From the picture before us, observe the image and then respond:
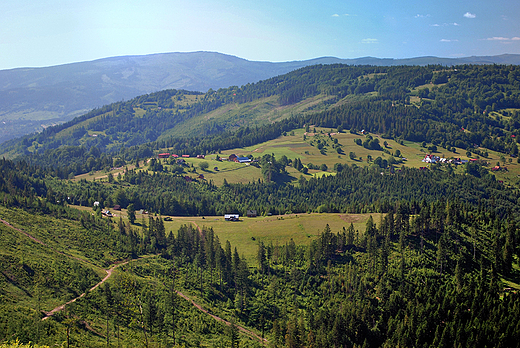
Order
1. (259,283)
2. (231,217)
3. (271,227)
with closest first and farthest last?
(259,283), (271,227), (231,217)

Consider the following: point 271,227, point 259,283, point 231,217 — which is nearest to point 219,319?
point 259,283

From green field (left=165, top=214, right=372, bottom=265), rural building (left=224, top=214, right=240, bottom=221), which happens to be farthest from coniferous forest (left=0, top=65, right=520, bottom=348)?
rural building (left=224, top=214, right=240, bottom=221)

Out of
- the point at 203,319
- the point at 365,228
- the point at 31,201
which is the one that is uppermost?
the point at 31,201

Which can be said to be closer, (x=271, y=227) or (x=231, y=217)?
(x=271, y=227)

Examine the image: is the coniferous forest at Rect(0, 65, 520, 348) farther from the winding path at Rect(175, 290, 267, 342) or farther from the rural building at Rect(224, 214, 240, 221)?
the rural building at Rect(224, 214, 240, 221)

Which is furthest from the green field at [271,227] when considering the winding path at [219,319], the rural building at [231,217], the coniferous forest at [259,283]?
the winding path at [219,319]

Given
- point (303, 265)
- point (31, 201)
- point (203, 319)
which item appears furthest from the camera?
point (31, 201)

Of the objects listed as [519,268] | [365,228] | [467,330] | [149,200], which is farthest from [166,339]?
[149,200]

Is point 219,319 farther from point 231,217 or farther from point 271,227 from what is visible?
point 231,217

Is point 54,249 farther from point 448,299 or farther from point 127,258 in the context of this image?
point 448,299

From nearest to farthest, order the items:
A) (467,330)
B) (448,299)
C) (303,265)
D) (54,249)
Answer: (467,330), (448,299), (54,249), (303,265)

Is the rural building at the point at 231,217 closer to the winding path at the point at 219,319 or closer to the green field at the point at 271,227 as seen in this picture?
the green field at the point at 271,227
